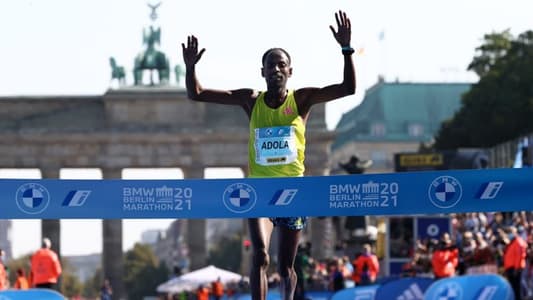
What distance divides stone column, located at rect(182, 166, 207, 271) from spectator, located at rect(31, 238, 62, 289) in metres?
69.1

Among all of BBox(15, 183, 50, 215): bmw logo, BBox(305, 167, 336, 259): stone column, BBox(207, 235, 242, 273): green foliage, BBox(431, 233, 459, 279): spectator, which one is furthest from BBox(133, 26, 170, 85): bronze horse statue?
BBox(15, 183, 50, 215): bmw logo

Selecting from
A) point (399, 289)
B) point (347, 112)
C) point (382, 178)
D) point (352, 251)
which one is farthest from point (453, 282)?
point (347, 112)

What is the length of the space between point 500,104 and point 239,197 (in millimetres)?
78457

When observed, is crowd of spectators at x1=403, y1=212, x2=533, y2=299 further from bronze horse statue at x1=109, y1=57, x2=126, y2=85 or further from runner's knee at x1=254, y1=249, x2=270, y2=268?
bronze horse statue at x1=109, y1=57, x2=126, y2=85

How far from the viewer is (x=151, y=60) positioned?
97188 mm

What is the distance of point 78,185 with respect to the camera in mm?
11664

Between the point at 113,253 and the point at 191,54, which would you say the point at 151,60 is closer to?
the point at 113,253

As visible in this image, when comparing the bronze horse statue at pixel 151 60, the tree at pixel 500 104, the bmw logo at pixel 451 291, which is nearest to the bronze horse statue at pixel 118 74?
the bronze horse statue at pixel 151 60

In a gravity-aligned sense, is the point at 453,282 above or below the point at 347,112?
below

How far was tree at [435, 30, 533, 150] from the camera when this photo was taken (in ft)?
288

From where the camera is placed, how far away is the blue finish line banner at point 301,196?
1152 cm

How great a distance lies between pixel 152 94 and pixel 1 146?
353 inches

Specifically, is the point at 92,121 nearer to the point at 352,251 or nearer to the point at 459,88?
the point at 352,251

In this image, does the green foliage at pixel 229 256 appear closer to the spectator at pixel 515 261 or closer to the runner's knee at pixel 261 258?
the spectator at pixel 515 261
